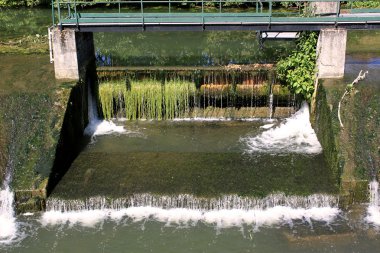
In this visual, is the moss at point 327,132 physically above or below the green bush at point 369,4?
below

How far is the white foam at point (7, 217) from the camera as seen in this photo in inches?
575

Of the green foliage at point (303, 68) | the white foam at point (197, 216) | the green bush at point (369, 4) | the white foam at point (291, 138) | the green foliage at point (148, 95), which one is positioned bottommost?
the white foam at point (197, 216)

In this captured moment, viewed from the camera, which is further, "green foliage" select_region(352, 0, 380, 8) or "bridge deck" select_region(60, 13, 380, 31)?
"green foliage" select_region(352, 0, 380, 8)

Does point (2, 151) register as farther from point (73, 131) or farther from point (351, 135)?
point (351, 135)

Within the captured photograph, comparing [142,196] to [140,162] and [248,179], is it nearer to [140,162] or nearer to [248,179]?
[140,162]

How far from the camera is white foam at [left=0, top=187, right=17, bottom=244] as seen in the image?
14.6 meters

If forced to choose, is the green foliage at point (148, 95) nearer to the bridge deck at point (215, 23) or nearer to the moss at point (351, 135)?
the bridge deck at point (215, 23)

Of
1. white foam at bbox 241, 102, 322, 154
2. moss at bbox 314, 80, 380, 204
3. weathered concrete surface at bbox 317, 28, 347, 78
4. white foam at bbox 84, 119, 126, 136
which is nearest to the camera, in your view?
moss at bbox 314, 80, 380, 204

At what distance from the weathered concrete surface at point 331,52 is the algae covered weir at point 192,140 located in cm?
4

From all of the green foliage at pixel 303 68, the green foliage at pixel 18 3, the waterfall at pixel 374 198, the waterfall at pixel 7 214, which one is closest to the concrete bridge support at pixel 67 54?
the waterfall at pixel 7 214

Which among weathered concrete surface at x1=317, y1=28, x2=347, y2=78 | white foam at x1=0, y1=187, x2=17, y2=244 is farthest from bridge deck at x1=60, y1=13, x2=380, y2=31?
white foam at x1=0, y1=187, x2=17, y2=244

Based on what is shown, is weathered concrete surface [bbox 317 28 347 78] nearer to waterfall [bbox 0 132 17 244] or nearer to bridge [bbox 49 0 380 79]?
bridge [bbox 49 0 380 79]

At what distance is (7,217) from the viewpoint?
15.2 metres

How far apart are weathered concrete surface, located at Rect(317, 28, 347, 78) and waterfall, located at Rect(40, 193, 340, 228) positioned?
589 centimetres
